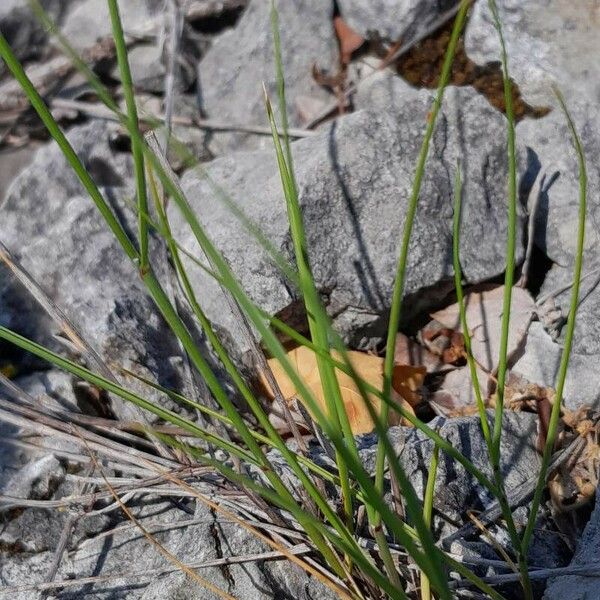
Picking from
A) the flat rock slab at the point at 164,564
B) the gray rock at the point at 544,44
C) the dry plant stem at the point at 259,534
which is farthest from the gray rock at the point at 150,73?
the dry plant stem at the point at 259,534

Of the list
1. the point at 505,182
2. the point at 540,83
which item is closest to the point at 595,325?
the point at 505,182

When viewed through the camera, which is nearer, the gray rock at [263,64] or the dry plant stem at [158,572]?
the dry plant stem at [158,572]

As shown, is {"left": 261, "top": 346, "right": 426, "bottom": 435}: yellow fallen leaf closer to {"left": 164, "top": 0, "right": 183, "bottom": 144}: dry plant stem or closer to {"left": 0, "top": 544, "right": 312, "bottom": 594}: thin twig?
{"left": 0, "top": 544, "right": 312, "bottom": 594}: thin twig

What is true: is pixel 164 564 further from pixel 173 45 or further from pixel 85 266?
pixel 173 45

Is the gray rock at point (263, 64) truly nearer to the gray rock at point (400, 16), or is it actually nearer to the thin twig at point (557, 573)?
the gray rock at point (400, 16)

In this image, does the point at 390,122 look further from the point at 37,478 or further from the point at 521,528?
the point at 37,478

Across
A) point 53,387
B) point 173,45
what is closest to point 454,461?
point 53,387
